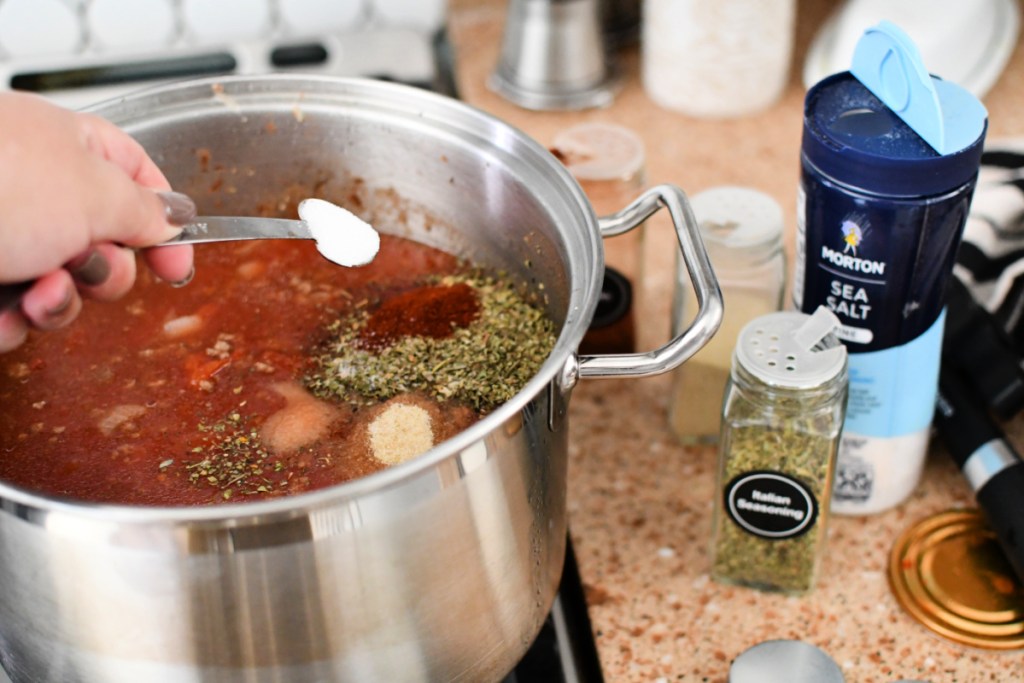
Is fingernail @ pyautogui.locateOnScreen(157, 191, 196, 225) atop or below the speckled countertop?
atop

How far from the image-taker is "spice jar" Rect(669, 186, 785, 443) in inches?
37.5

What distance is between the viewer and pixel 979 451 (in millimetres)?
947

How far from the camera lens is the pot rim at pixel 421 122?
1.91ft

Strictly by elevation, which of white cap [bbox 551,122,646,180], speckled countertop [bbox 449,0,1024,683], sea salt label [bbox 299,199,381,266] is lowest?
speckled countertop [bbox 449,0,1024,683]

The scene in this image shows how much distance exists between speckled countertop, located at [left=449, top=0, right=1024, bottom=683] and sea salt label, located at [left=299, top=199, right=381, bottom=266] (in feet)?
1.09

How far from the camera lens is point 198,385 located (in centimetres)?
92

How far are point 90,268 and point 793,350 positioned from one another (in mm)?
502

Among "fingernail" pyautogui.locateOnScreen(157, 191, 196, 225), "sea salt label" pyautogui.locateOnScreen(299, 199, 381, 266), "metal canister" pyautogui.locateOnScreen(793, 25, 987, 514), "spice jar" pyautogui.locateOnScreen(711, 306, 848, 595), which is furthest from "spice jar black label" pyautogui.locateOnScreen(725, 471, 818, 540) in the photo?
"fingernail" pyautogui.locateOnScreen(157, 191, 196, 225)

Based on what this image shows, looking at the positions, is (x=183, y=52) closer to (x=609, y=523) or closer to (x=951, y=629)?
(x=609, y=523)

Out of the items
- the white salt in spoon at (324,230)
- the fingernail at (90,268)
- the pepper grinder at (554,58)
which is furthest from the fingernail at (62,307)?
the pepper grinder at (554,58)

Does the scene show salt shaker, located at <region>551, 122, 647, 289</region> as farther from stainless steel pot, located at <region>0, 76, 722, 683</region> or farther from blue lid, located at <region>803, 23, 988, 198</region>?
blue lid, located at <region>803, 23, 988, 198</region>

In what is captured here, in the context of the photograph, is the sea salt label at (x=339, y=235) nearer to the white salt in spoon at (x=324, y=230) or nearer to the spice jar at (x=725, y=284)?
the white salt in spoon at (x=324, y=230)

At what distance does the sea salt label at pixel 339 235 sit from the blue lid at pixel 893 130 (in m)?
0.35

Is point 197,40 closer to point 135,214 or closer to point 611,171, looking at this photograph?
point 611,171
